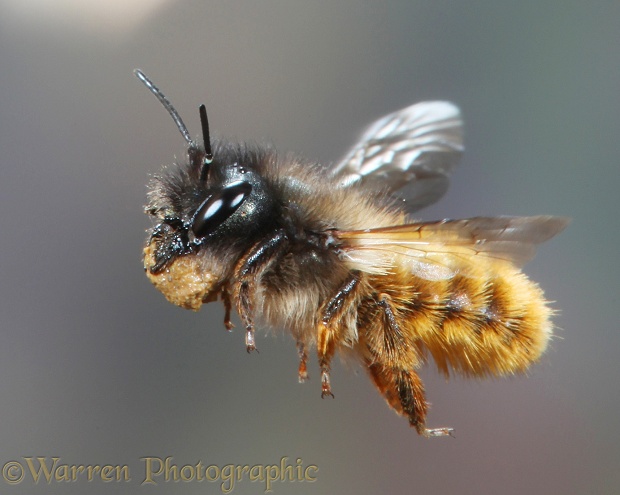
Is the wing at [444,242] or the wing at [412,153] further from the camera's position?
the wing at [412,153]

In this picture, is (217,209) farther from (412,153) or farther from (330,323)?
(412,153)

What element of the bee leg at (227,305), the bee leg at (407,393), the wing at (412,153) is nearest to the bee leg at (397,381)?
the bee leg at (407,393)

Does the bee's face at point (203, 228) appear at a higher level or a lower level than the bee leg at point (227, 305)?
higher

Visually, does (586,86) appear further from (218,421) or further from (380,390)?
(380,390)

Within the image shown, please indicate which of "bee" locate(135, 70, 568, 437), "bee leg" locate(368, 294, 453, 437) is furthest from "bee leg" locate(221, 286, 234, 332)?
"bee leg" locate(368, 294, 453, 437)

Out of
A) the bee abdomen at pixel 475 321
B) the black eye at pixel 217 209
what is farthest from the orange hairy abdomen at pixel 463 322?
the black eye at pixel 217 209

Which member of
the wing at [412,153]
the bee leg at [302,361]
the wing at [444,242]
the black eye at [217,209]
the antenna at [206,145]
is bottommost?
the bee leg at [302,361]

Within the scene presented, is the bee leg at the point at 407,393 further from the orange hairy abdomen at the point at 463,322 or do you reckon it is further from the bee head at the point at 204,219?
the bee head at the point at 204,219

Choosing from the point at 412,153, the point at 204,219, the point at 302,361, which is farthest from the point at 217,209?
the point at 412,153

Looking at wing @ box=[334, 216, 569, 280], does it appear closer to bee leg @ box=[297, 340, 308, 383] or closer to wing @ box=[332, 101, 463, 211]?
bee leg @ box=[297, 340, 308, 383]
